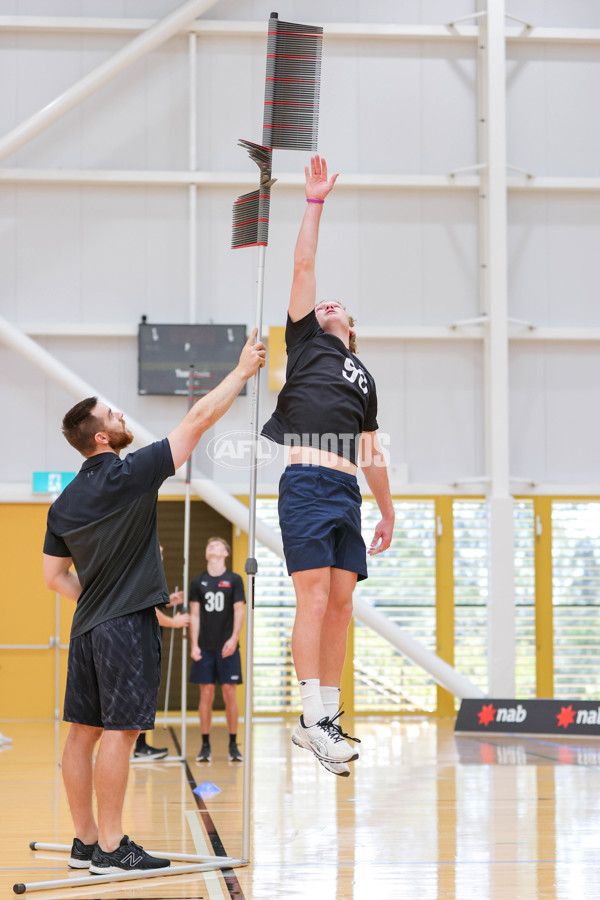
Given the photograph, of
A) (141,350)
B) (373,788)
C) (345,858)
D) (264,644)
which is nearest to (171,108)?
(141,350)

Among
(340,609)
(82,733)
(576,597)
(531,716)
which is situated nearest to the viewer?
(340,609)

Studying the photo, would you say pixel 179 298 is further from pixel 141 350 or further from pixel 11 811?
pixel 11 811

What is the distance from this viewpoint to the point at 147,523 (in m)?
4.62

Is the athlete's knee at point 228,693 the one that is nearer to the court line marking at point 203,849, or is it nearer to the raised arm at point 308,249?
the court line marking at point 203,849

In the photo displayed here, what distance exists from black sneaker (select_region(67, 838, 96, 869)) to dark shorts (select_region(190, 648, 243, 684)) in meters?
3.91

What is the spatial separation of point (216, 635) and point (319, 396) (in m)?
5.44

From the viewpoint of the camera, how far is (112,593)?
178 inches

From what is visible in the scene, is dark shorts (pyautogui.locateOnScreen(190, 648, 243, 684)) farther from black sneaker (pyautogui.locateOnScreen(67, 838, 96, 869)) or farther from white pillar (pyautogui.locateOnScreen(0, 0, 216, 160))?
white pillar (pyautogui.locateOnScreen(0, 0, 216, 160))

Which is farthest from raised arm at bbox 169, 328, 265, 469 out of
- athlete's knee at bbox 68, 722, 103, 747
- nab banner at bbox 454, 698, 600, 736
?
nab banner at bbox 454, 698, 600, 736

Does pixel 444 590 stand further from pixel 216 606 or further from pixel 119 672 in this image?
pixel 119 672

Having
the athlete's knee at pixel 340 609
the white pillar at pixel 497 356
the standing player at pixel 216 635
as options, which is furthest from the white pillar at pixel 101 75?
the athlete's knee at pixel 340 609

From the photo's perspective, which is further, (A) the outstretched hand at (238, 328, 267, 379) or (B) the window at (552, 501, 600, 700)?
(B) the window at (552, 501, 600, 700)

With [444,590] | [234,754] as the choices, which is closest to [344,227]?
[444,590]

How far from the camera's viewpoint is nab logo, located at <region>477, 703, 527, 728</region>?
1056cm
